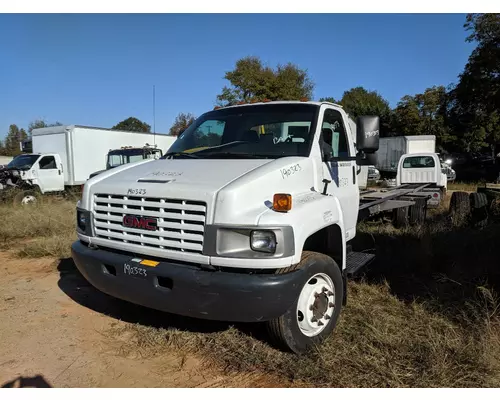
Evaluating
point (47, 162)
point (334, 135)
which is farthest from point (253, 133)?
point (47, 162)

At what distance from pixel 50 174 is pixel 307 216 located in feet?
47.8

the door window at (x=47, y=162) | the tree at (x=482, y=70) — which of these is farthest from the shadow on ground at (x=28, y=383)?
the tree at (x=482, y=70)

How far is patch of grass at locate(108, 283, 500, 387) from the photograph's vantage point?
3.00m

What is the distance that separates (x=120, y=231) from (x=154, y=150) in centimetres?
1264

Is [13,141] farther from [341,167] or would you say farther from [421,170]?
[341,167]

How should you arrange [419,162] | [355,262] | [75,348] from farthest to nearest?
1. [419,162]
2. [355,262]
3. [75,348]

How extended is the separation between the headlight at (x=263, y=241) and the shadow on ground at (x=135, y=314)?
1123 millimetres

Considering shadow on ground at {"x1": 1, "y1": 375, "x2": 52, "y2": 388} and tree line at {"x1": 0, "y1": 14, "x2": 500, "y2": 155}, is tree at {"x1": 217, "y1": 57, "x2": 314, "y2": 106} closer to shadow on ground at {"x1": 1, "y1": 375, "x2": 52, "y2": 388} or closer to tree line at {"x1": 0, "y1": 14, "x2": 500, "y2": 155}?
tree line at {"x1": 0, "y1": 14, "x2": 500, "y2": 155}

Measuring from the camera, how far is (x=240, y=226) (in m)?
3.02

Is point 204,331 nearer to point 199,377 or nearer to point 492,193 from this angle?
point 199,377

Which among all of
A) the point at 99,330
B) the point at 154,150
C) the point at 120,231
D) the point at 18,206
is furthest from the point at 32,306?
the point at 154,150

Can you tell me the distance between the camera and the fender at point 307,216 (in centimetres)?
308

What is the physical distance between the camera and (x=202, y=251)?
3.13 metres

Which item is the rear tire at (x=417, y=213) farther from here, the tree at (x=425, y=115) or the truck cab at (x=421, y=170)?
the tree at (x=425, y=115)
